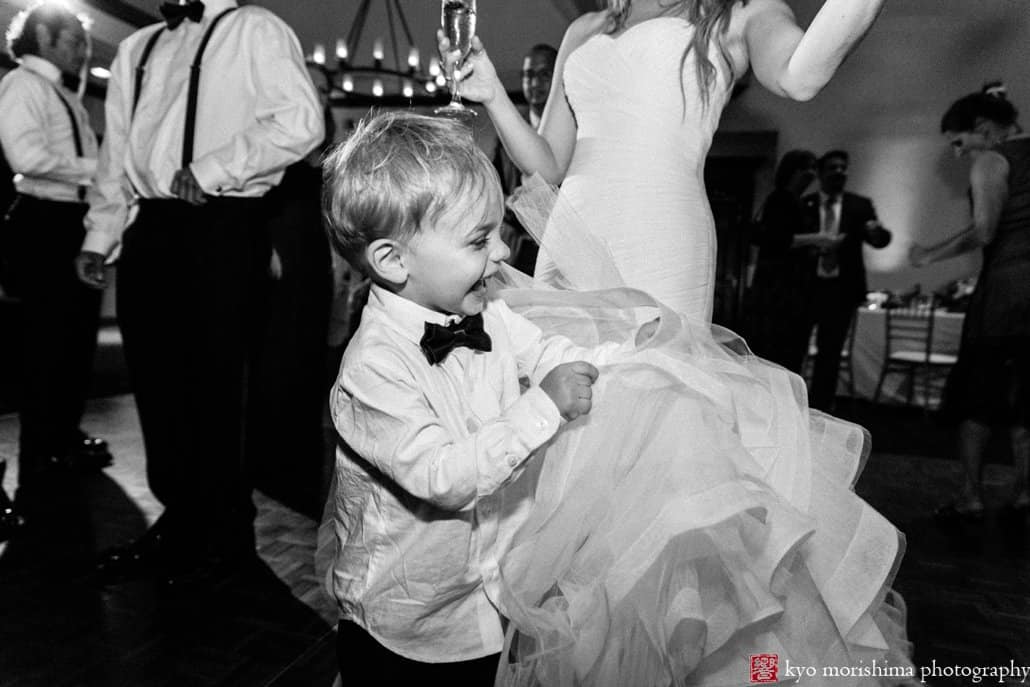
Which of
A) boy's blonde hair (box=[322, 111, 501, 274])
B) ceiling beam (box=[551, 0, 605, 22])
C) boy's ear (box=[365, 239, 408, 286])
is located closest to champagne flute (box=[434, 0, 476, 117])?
boy's blonde hair (box=[322, 111, 501, 274])

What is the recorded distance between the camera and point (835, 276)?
5195 millimetres

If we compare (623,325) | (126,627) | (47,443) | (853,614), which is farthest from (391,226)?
(47,443)

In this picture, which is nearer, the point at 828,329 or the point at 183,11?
the point at 183,11

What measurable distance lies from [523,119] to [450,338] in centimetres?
79

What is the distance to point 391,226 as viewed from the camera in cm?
115

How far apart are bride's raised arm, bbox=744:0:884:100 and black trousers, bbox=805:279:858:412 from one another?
3.96 meters

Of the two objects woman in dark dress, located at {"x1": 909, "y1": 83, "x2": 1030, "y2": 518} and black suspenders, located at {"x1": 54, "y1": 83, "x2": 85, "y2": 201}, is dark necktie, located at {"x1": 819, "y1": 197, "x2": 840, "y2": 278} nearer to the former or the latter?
woman in dark dress, located at {"x1": 909, "y1": 83, "x2": 1030, "y2": 518}

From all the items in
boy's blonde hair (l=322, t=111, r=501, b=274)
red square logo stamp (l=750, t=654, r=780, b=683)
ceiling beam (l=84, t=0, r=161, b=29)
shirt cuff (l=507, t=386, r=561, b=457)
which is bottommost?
red square logo stamp (l=750, t=654, r=780, b=683)

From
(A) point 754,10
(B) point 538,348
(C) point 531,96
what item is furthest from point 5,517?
(C) point 531,96

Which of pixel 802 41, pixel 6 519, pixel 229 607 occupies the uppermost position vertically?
pixel 802 41

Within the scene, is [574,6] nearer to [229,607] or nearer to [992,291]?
[992,291]

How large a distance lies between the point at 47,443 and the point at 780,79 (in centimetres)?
348

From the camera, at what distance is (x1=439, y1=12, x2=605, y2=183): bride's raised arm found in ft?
5.16

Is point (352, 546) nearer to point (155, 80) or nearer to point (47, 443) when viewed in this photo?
point (155, 80)
